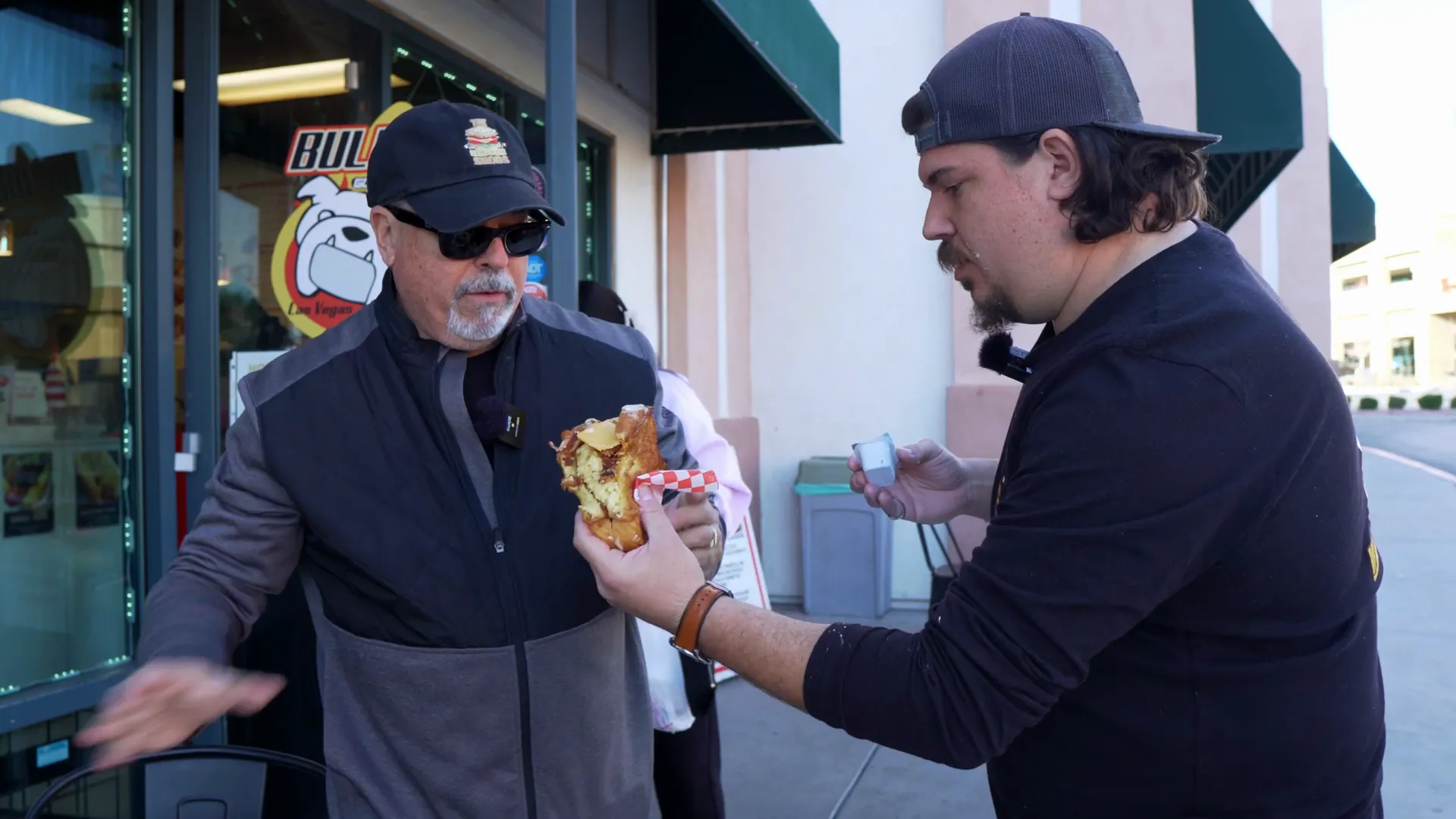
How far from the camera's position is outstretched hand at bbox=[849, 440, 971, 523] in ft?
7.39

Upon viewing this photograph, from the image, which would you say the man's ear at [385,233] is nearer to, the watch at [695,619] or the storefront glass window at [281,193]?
the watch at [695,619]

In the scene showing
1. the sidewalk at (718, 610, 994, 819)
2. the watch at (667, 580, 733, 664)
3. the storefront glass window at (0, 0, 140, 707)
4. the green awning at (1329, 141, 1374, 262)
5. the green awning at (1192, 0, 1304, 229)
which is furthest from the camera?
the green awning at (1329, 141, 1374, 262)

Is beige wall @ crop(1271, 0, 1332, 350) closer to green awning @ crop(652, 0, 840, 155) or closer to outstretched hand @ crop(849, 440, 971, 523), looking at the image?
green awning @ crop(652, 0, 840, 155)

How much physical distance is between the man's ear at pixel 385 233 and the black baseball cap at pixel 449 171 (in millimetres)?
48

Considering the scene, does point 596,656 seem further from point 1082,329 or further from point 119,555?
point 119,555

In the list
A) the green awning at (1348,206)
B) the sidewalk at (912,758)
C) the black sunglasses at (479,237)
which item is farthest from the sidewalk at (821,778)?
the green awning at (1348,206)

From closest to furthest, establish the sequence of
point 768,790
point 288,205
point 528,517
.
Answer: point 528,517, point 288,205, point 768,790

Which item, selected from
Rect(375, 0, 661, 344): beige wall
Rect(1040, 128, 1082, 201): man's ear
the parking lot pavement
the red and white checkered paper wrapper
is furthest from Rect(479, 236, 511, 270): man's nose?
the parking lot pavement

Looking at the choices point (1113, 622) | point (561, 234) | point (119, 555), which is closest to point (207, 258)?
point (119, 555)

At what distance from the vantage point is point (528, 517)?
1.99 metres

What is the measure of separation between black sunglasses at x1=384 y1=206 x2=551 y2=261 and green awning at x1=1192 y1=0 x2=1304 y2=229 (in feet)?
22.5

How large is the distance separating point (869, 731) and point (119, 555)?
316 cm

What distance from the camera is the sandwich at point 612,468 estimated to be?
1.69m

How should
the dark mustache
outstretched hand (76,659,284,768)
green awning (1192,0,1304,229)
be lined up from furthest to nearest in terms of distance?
green awning (1192,0,1304,229)
the dark mustache
outstretched hand (76,659,284,768)
